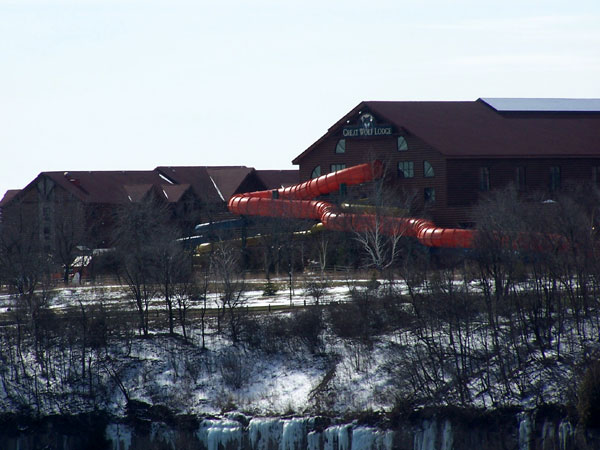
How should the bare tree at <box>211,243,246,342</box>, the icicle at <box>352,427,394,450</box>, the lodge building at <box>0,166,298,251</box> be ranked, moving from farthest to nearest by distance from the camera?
the lodge building at <box>0,166,298,251</box> → the bare tree at <box>211,243,246,342</box> → the icicle at <box>352,427,394,450</box>

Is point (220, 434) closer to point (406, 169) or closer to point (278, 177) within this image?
point (406, 169)

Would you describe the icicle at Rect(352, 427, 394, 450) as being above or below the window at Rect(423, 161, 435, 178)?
below

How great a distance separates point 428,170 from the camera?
2456 inches

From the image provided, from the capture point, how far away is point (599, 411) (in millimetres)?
30312

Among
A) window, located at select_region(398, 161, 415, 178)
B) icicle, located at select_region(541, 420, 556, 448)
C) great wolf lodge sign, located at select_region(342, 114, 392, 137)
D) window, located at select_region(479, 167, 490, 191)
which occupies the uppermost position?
great wolf lodge sign, located at select_region(342, 114, 392, 137)

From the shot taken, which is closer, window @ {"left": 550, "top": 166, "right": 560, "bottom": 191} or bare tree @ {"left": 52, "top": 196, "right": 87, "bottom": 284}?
window @ {"left": 550, "top": 166, "right": 560, "bottom": 191}

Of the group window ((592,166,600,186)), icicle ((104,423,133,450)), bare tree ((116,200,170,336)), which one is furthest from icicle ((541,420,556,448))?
window ((592,166,600,186))

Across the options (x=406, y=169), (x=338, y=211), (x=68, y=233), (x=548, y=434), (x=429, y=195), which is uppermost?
(x=406, y=169)

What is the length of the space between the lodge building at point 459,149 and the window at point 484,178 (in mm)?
63

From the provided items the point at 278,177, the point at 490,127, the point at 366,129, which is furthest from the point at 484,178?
the point at 278,177

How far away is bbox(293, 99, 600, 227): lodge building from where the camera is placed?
6162 cm

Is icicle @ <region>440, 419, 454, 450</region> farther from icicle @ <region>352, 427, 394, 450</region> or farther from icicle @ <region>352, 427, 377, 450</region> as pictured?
icicle @ <region>352, 427, 377, 450</region>

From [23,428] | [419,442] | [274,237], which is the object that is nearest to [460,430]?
[419,442]

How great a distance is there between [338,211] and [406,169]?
7009 millimetres
